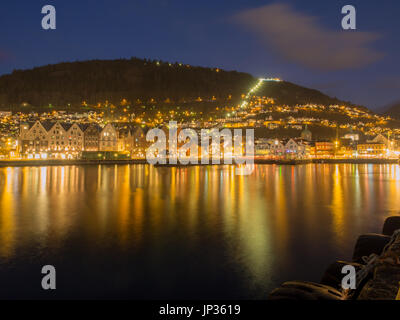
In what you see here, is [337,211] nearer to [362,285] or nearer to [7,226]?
[362,285]

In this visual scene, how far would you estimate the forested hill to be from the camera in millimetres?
112438

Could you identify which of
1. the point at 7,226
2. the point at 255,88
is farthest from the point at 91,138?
the point at 255,88

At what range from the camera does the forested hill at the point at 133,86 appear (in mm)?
112438

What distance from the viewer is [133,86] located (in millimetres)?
134250

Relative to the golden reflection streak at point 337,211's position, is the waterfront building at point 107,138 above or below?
above

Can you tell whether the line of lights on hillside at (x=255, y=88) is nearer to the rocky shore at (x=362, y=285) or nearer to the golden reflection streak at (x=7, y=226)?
the golden reflection streak at (x=7, y=226)

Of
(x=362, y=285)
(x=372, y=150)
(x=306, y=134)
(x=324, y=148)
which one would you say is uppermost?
(x=306, y=134)

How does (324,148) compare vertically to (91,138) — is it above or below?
below

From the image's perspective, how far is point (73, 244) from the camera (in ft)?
28.3

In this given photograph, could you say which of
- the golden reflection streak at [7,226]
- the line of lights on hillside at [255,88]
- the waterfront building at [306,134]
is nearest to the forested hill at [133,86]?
the line of lights on hillside at [255,88]

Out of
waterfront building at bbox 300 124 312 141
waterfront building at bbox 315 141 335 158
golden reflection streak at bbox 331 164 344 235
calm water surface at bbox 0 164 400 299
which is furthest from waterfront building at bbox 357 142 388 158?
calm water surface at bbox 0 164 400 299

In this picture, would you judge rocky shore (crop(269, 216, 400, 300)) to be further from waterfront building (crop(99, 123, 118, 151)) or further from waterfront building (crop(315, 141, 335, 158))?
waterfront building (crop(315, 141, 335, 158))
